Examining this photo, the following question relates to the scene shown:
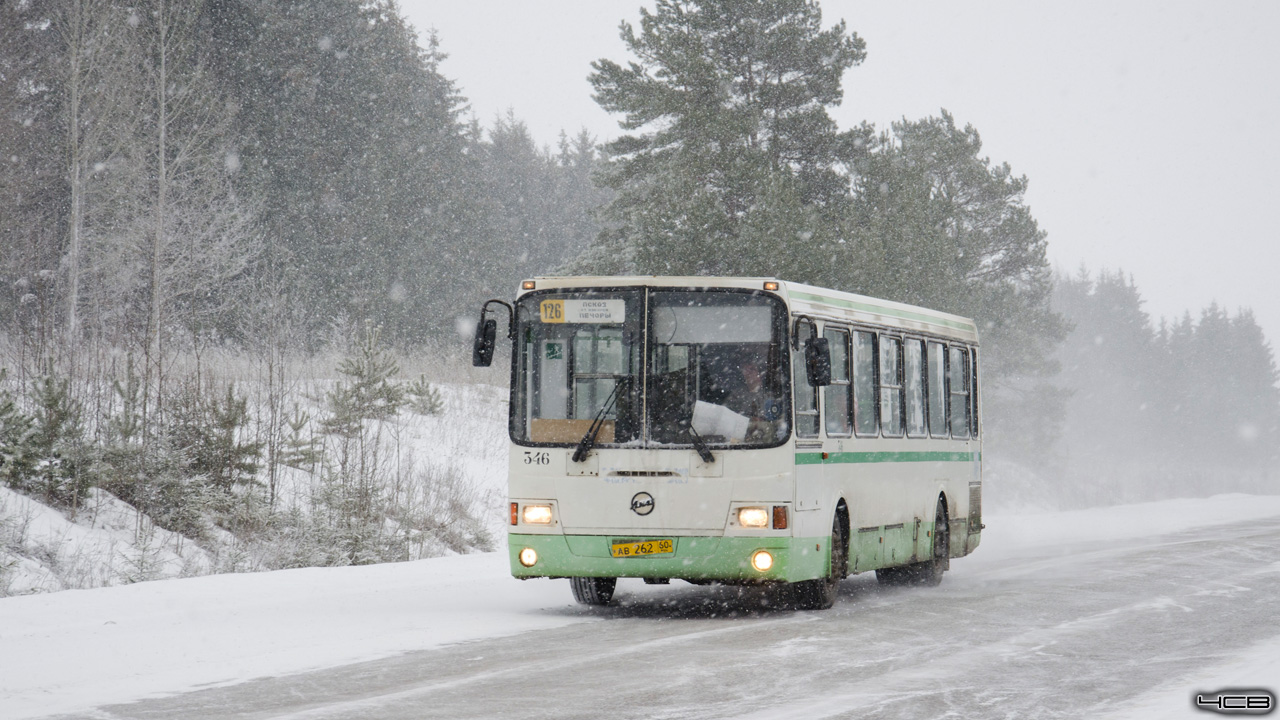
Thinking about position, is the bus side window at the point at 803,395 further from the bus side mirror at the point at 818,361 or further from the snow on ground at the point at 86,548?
the snow on ground at the point at 86,548

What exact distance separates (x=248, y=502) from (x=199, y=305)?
1068 inches

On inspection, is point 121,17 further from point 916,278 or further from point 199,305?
point 916,278

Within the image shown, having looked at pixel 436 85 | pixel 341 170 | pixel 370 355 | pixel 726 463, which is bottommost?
pixel 726 463

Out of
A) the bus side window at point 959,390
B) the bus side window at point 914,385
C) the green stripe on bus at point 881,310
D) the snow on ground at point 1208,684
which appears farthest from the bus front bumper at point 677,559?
the bus side window at point 959,390

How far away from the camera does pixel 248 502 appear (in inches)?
691

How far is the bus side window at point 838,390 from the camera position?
521 inches

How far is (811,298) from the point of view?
1307 cm

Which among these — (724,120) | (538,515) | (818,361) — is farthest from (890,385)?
(724,120)

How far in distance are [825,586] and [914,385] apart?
10.9 feet

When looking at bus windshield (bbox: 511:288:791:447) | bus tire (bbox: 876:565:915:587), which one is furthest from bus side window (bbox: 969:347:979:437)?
bus windshield (bbox: 511:288:791:447)

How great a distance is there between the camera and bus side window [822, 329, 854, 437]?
1324 centimetres

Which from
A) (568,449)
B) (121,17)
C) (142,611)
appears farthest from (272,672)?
(121,17)

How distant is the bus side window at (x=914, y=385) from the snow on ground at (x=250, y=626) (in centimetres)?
417

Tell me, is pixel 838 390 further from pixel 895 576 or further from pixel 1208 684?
pixel 1208 684
